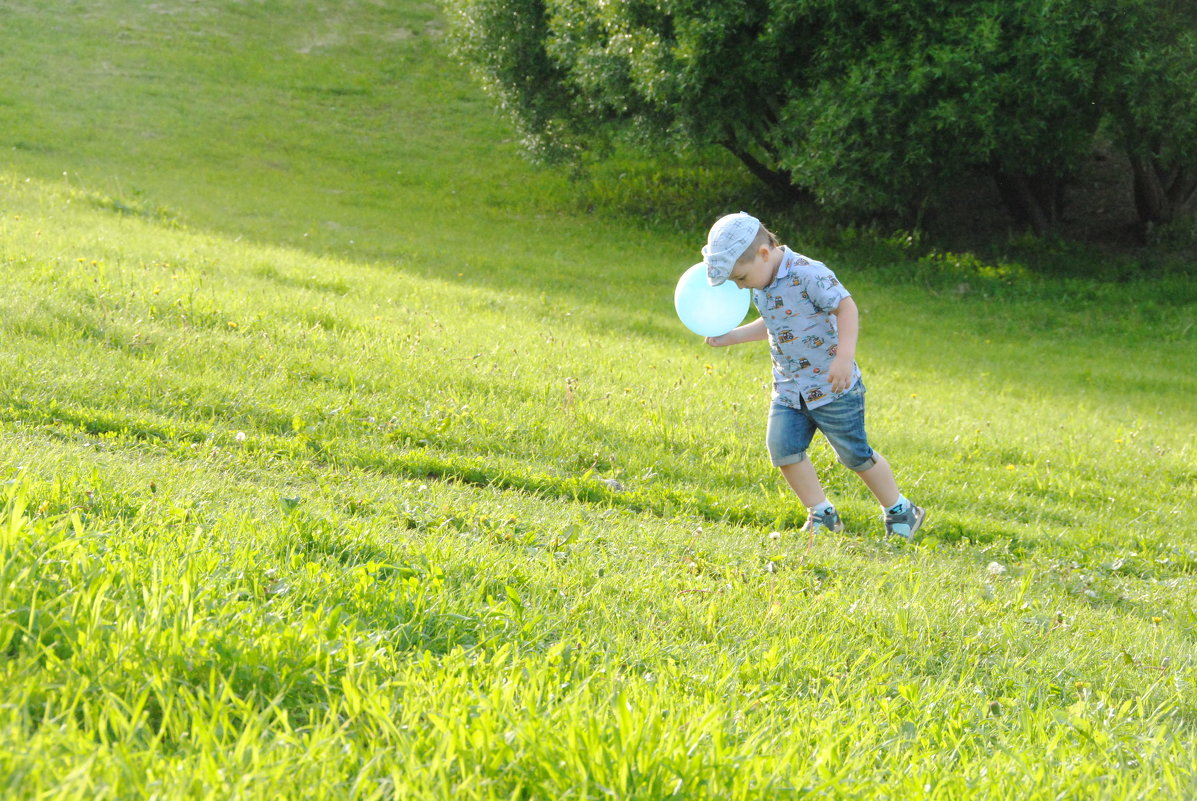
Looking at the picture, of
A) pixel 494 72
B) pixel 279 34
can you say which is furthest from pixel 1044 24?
A: pixel 279 34

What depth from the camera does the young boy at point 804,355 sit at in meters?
5.39

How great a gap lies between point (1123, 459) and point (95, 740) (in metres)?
8.21

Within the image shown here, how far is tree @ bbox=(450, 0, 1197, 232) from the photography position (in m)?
15.1

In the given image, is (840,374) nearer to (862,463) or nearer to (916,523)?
(862,463)

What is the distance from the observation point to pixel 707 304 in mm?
5629

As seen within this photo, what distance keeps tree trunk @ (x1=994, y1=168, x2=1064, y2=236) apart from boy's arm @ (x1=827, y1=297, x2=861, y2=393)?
1593cm

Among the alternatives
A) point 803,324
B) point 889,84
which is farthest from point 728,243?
point 889,84

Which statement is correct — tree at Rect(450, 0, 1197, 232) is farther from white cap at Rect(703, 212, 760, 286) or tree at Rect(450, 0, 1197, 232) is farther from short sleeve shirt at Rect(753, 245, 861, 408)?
white cap at Rect(703, 212, 760, 286)

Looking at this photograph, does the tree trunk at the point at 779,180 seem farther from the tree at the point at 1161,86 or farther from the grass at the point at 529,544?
the tree at the point at 1161,86

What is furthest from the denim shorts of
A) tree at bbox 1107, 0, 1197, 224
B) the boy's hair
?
tree at bbox 1107, 0, 1197, 224

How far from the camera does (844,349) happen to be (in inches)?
211

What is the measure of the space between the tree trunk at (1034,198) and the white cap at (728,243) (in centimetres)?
1614

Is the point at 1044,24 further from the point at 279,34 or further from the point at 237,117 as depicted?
the point at 279,34

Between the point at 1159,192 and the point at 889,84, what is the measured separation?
7.57m
